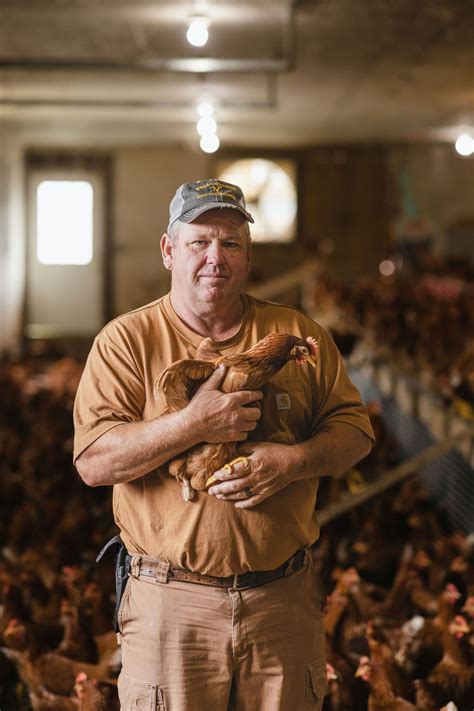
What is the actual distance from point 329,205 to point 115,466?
11.8m

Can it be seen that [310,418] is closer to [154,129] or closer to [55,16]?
[55,16]

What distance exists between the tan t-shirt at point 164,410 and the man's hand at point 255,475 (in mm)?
34

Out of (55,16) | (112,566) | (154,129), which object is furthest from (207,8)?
(154,129)

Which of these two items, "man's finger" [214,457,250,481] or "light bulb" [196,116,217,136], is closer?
"man's finger" [214,457,250,481]

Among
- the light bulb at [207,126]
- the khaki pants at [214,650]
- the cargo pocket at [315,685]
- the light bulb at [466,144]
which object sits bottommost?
the cargo pocket at [315,685]

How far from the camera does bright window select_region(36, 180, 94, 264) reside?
1244 centimetres

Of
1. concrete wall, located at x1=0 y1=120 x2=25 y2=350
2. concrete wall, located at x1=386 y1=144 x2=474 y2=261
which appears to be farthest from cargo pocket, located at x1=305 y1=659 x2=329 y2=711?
concrete wall, located at x1=386 y1=144 x2=474 y2=261

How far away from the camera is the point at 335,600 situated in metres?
3.58

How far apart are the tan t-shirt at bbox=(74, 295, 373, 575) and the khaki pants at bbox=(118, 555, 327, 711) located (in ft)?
0.24

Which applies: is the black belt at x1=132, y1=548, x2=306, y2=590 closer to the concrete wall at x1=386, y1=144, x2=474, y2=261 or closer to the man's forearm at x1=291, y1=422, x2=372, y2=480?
the man's forearm at x1=291, y1=422, x2=372, y2=480

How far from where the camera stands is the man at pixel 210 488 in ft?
5.83

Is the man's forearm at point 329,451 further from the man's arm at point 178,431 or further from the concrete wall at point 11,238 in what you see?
the concrete wall at point 11,238

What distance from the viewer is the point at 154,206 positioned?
12.4 m

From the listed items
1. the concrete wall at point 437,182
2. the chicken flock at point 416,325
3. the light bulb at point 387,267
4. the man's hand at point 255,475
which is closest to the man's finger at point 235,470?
the man's hand at point 255,475
